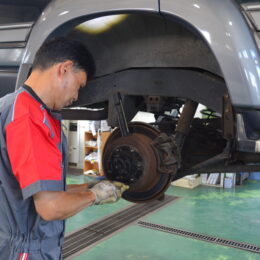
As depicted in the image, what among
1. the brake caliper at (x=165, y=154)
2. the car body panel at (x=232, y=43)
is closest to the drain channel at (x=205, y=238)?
the brake caliper at (x=165, y=154)

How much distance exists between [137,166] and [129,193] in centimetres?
18

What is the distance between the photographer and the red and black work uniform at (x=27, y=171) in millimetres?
865

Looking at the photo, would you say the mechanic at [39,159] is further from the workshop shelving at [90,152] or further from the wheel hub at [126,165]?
the workshop shelving at [90,152]

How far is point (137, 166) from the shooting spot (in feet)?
4.53

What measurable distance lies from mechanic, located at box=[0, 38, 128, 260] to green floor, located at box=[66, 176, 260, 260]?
1.71 meters

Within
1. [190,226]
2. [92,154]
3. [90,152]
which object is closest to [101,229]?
[190,226]

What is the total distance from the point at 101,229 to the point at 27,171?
8.24 ft

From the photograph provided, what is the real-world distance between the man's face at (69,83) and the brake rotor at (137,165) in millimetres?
431

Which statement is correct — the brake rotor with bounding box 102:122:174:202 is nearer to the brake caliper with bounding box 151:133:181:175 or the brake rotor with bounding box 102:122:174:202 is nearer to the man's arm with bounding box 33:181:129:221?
the brake caliper with bounding box 151:133:181:175

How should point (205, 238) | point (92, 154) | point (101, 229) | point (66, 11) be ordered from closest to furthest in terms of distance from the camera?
point (66, 11) < point (205, 238) < point (101, 229) < point (92, 154)

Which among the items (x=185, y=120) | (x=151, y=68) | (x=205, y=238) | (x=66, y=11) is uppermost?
(x=66, y=11)

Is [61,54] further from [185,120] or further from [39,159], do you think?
[185,120]

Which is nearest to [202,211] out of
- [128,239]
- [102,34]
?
[128,239]

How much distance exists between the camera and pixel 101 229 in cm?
322
